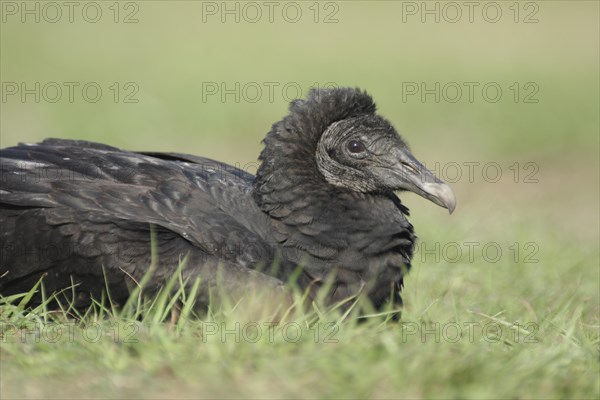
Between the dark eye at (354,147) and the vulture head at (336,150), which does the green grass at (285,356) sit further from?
the dark eye at (354,147)

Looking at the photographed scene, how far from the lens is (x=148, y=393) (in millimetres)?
3963

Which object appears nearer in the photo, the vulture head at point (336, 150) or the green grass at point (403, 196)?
the green grass at point (403, 196)

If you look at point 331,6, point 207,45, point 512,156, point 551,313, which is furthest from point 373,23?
point 551,313

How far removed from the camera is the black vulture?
532 centimetres

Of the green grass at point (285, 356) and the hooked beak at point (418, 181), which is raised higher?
the hooked beak at point (418, 181)

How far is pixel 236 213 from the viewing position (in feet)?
18.7

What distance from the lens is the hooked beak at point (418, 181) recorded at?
5559 millimetres

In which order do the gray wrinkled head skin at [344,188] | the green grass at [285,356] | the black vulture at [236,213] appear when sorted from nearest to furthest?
the green grass at [285,356]
the black vulture at [236,213]
the gray wrinkled head skin at [344,188]

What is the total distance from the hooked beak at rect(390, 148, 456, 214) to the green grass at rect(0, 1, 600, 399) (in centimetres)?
69

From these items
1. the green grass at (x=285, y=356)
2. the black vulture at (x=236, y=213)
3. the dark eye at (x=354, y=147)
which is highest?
the dark eye at (x=354, y=147)

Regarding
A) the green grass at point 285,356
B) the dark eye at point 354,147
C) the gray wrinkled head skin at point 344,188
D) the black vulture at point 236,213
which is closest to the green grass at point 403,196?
the green grass at point 285,356

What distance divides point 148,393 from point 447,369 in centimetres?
121

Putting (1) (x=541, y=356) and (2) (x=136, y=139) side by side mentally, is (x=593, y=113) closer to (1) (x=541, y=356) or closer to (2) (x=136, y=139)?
(2) (x=136, y=139)

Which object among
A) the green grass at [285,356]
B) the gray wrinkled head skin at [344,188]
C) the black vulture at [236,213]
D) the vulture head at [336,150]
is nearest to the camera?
the green grass at [285,356]
